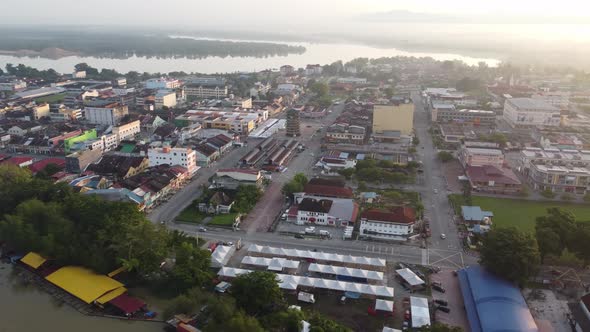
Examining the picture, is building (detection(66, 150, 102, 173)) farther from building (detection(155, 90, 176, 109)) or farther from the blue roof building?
the blue roof building

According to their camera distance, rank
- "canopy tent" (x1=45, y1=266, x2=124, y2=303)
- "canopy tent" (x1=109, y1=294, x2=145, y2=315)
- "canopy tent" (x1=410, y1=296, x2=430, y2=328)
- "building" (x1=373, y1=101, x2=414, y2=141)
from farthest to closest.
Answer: "building" (x1=373, y1=101, x2=414, y2=141) < "canopy tent" (x1=45, y1=266, x2=124, y2=303) < "canopy tent" (x1=109, y1=294, x2=145, y2=315) < "canopy tent" (x1=410, y1=296, x2=430, y2=328)

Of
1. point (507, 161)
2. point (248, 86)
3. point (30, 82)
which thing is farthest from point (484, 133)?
point (30, 82)

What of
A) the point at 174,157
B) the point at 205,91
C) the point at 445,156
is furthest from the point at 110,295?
the point at 205,91

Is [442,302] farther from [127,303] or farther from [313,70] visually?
[313,70]

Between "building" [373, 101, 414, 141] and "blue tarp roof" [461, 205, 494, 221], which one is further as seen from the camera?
"building" [373, 101, 414, 141]

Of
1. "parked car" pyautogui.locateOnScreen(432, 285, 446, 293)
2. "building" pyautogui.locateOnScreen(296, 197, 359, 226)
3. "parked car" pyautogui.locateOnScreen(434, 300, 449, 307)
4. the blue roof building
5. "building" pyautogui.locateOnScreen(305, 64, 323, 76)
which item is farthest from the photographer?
"building" pyautogui.locateOnScreen(305, 64, 323, 76)

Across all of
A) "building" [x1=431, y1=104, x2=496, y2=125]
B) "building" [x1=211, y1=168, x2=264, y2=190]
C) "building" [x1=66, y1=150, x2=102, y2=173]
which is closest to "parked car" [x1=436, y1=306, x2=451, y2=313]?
"building" [x1=211, y1=168, x2=264, y2=190]

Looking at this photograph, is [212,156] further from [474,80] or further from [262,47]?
[262,47]
